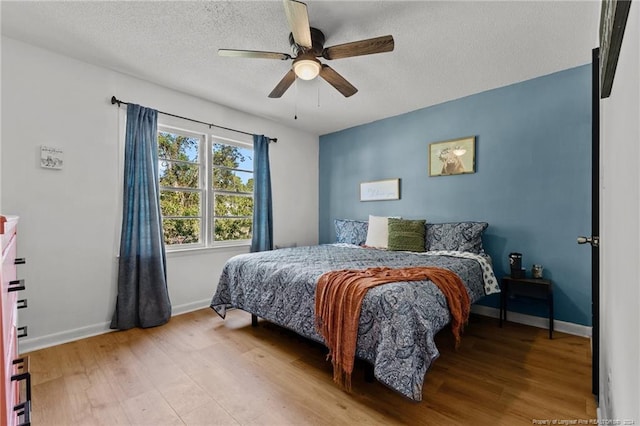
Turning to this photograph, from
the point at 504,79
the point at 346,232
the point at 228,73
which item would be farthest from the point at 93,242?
the point at 504,79

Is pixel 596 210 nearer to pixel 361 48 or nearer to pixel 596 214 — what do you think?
→ pixel 596 214

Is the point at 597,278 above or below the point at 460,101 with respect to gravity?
below

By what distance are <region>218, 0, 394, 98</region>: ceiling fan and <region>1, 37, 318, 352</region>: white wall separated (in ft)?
5.30

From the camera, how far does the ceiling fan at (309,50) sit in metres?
1.74

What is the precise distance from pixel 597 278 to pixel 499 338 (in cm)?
126

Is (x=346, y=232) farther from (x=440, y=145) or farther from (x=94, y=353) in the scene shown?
(x=94, y=353)

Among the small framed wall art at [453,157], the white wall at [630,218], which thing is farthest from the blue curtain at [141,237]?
the white wall at [630,218]

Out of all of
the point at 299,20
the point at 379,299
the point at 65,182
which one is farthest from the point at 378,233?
the point at 65,182

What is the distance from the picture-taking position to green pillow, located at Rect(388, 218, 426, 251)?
3.38 metres

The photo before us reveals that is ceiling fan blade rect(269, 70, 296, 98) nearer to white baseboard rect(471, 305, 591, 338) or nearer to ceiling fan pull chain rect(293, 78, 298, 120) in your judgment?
ceiling fan pull chain rect(293, 78, 298, 120)

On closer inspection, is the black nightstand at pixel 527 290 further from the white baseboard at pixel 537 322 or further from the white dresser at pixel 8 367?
the white dresser at pixel 8 367

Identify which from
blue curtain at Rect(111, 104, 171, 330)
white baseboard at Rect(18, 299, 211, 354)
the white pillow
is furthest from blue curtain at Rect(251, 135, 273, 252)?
white baseboard at Rect(18, 299, 211, 354)

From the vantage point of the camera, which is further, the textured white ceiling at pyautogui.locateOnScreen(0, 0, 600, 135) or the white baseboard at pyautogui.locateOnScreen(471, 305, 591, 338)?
the white baseboard at pyautogui.locateOnScreen(471, 305, 591, 338)

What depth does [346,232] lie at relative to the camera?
4.19 m
